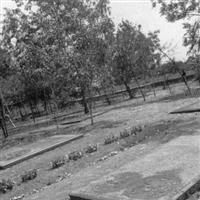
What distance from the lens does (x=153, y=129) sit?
9.76m

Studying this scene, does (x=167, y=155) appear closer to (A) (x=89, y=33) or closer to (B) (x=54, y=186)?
(B) (x=54, y=186)

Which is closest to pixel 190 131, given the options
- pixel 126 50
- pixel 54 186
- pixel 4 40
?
pixel 54 186

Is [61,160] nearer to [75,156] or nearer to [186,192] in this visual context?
[75,156]

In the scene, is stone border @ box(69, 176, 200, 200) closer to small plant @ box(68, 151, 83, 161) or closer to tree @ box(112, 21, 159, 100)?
small plant @ box(68, 151, 83, 161)

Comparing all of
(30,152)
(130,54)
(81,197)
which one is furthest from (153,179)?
(130,54)

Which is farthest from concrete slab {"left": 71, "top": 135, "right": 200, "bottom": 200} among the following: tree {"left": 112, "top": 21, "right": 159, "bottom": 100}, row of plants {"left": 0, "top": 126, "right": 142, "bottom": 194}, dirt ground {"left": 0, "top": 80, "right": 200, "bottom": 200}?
tree {"left": 112, "top": 21, "right": 159, "bottom": 100}

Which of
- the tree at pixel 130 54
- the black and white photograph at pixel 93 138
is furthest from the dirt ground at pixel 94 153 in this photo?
the tree at pixel 130 54

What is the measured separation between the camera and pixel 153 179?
15.8 feet

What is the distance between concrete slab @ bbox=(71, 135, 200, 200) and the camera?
4.38 m

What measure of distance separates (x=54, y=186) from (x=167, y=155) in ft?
7.09

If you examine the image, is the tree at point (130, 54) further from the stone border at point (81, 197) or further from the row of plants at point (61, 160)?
A: the stone border at point (81, 197)

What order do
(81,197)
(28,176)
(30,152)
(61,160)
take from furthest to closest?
(30,152) → (61,160) → (28,176) → (81,197)

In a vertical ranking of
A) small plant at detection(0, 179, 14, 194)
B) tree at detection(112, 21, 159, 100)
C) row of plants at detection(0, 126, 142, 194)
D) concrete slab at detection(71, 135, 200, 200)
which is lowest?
small plant at detection(0, 179, 14, 194)

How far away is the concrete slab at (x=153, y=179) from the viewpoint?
4.38 meters
